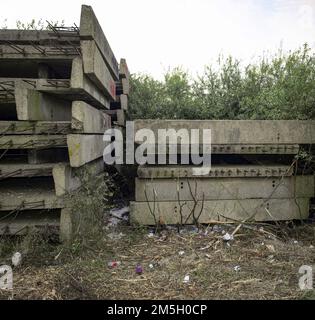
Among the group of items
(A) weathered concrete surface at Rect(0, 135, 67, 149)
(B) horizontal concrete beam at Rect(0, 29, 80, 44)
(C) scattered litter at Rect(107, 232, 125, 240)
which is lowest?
(C) scattered litter at Rect(107, 232, 125, 240)

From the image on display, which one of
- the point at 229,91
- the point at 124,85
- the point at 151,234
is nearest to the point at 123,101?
the point at 124,85

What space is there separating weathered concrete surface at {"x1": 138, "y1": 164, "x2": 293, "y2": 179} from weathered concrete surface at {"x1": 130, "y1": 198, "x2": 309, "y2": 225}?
311 mm

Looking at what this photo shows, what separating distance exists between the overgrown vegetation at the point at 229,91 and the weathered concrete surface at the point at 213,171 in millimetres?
787

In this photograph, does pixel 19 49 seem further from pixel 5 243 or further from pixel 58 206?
pixel 5 243

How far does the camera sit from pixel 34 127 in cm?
304

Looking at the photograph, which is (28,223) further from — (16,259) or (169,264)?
(169,264)

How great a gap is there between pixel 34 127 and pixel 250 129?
7.74 feet

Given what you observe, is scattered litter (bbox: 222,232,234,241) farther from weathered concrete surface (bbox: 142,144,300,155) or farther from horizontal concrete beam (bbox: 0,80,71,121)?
horizontal concrete beam (bbox: 0,80,71,121)

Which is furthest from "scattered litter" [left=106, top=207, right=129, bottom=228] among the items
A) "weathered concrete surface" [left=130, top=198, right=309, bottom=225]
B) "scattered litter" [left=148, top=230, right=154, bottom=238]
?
"scattered litter" [left=148, top=230, right=154, bottom=238]

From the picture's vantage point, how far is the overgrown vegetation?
4274 millimetres

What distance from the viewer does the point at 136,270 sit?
2820mm

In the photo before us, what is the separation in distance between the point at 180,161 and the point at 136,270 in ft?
5.47
